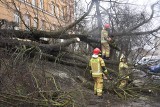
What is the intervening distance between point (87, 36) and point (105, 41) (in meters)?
0.82

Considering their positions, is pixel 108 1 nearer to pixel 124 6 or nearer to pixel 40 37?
pixel 124 6

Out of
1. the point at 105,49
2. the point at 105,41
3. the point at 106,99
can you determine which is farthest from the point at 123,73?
the point at 105,49

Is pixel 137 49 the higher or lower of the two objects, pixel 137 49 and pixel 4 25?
the lower

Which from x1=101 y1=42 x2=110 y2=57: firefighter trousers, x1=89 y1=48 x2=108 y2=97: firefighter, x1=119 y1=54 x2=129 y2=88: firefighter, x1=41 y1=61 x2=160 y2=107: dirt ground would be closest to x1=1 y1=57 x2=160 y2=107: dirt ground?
x1=41 y1=61 x2=160 y2=107: dirt ground

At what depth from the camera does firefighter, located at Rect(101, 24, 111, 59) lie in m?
12.3

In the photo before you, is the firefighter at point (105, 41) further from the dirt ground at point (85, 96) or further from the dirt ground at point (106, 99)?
the dirt ground at point (106, 99)

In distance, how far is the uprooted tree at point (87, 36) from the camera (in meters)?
10.5

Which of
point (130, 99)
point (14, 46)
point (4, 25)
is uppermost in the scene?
point (4, 25)

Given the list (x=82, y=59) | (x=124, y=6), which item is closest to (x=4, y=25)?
(x=82, y=59)

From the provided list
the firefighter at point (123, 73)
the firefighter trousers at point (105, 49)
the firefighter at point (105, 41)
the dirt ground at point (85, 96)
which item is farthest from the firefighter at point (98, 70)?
the firefighter trousers at point (105, 49)

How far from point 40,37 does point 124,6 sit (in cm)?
404

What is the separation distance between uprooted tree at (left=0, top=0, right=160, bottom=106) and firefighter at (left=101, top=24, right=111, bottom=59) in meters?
0.29

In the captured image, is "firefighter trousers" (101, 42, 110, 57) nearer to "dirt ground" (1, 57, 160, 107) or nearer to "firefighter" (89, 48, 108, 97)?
"dirt ground" (1, 57, 160, 107)

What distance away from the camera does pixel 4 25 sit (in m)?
11.7
